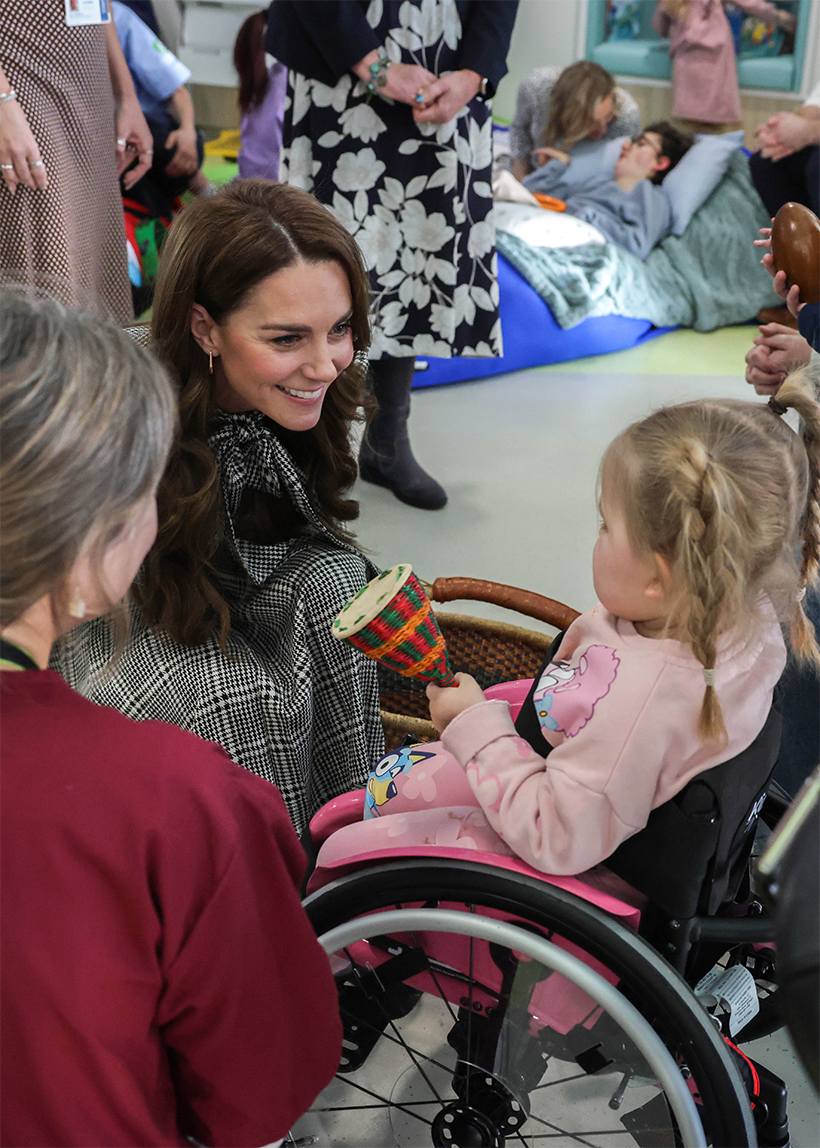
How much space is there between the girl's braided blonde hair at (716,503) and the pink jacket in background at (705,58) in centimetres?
425

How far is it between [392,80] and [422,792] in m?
1.81

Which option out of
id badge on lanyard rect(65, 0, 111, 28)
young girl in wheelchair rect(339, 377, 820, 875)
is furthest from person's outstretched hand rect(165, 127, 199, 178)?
young girl in wheelchair rect(339, 377, 820, 875)

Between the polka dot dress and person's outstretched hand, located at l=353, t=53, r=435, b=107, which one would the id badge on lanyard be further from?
person's outstretched hand, located at l=353, t=53, r=435, b=107

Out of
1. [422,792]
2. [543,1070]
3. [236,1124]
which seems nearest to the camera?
[236,1124]

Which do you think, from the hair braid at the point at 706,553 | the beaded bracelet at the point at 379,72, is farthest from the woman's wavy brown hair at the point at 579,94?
the hair braid at the point at 706,553

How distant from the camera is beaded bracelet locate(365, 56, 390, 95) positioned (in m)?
2.35

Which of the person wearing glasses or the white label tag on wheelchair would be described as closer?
the white label tag on wheelchair

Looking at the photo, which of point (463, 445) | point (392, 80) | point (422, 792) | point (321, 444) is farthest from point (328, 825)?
point (463, 445)

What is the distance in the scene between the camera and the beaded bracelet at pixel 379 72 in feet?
7.70

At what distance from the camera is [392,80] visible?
2.35 metres

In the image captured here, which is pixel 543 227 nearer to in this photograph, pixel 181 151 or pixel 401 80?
pixel 181 151

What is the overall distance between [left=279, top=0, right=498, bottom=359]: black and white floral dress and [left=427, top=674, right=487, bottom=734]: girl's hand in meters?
1.63

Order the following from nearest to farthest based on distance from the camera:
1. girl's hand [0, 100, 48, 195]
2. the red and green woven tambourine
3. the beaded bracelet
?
the red and green woven tambourine
girl's hand [0, 100, 48, 195]
the beaded bracelet

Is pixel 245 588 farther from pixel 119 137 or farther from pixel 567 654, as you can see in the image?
pixel 119 137
